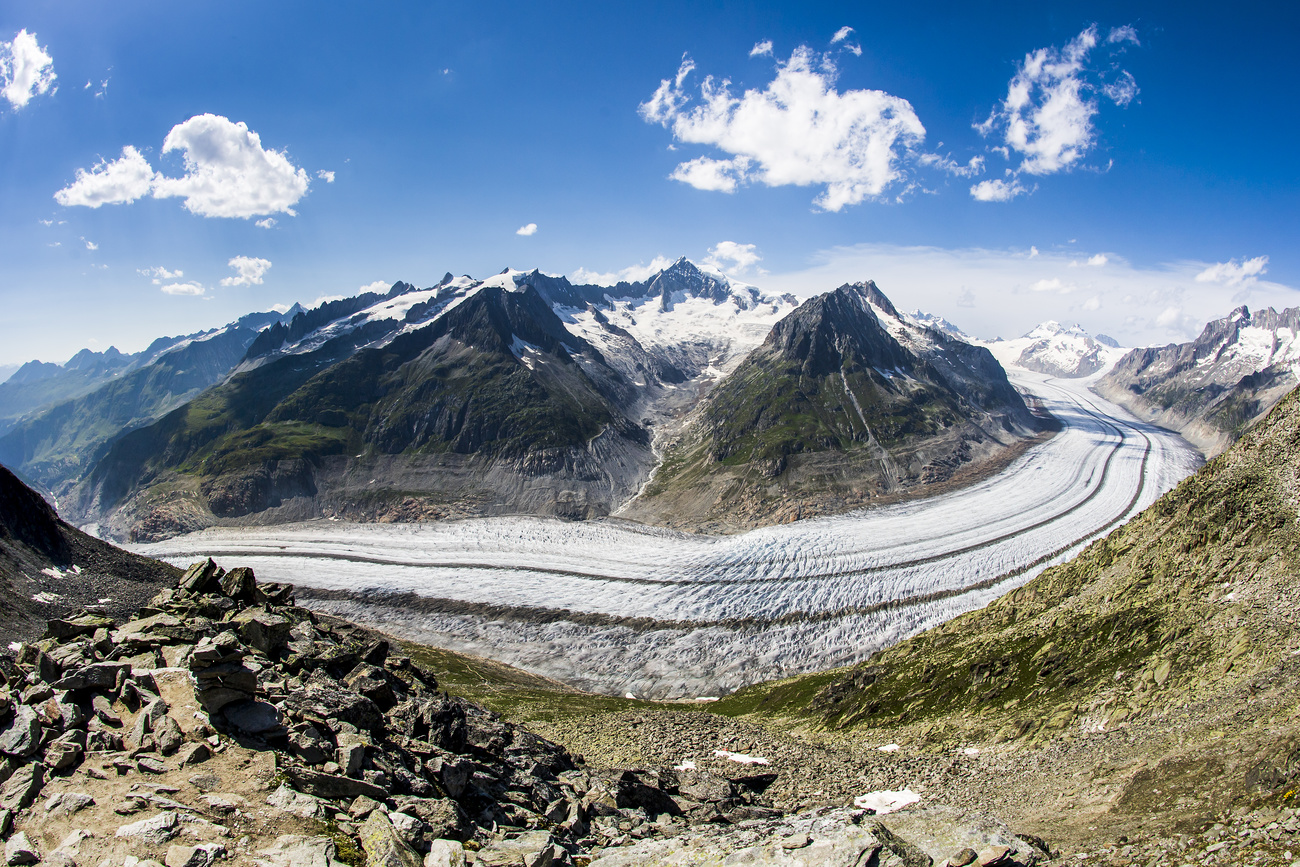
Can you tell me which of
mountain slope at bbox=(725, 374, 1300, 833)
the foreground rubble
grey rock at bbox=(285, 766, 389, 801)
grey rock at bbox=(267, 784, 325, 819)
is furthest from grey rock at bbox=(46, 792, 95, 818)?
mountain slope at bbox=(725, 374, 1300, 833)

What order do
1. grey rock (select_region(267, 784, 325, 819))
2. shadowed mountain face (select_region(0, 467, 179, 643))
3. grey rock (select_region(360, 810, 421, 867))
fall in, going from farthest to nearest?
shadowed mountain face (select_region(0, 467, 179, 643)), grey rock (select_region(267, 784, 325, 819)), grey rock (select_region(360, 810, 421, 867))

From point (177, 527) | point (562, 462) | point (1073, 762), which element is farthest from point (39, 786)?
point (177, 527)

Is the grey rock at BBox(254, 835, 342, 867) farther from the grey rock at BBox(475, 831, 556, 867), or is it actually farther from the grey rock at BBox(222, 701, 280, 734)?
the grey rock at BBox(222, 701, 280, 734)

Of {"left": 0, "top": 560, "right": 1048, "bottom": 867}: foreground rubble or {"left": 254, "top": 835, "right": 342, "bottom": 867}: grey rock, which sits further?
{"left": 0, "top": 560, "right": 1048, "bottom": 867}: foreground rubble

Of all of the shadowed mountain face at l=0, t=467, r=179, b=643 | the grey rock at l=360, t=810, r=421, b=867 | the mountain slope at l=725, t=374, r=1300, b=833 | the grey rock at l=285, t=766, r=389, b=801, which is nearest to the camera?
the grey rock at l=360, t=810, r=421, b=867

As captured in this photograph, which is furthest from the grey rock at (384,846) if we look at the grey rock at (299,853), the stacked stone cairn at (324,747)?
the grey rock at (299,853)

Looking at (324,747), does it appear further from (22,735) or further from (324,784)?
(22,735)

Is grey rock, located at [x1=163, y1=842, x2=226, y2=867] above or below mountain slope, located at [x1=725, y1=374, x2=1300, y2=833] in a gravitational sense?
above
